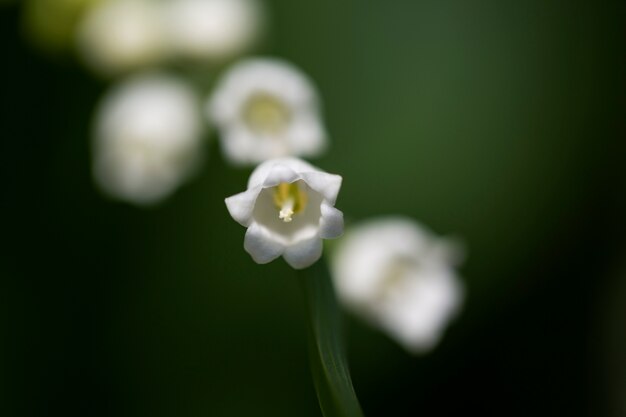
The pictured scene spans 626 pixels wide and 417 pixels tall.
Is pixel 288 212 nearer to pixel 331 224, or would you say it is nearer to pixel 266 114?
pixel 331 224

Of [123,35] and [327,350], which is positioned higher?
[123,35]

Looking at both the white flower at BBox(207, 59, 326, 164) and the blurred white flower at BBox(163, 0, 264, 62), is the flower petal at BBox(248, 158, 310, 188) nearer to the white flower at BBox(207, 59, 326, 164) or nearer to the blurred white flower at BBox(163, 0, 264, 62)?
the white flower at BBox(207, 59, 326, 164)

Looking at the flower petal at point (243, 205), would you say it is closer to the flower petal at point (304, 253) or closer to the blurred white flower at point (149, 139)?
the flower petal at point (304, 253)

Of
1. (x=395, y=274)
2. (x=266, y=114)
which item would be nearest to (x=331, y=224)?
(x=266, y=114)

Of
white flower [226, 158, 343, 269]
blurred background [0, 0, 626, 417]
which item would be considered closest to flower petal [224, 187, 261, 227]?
white flower [226, 158, 343, 269]

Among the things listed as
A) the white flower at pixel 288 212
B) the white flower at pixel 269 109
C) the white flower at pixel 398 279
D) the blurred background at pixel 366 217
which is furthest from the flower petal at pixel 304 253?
the blurred background at pixel 366 217

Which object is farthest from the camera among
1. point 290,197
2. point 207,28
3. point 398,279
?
point 207,28
